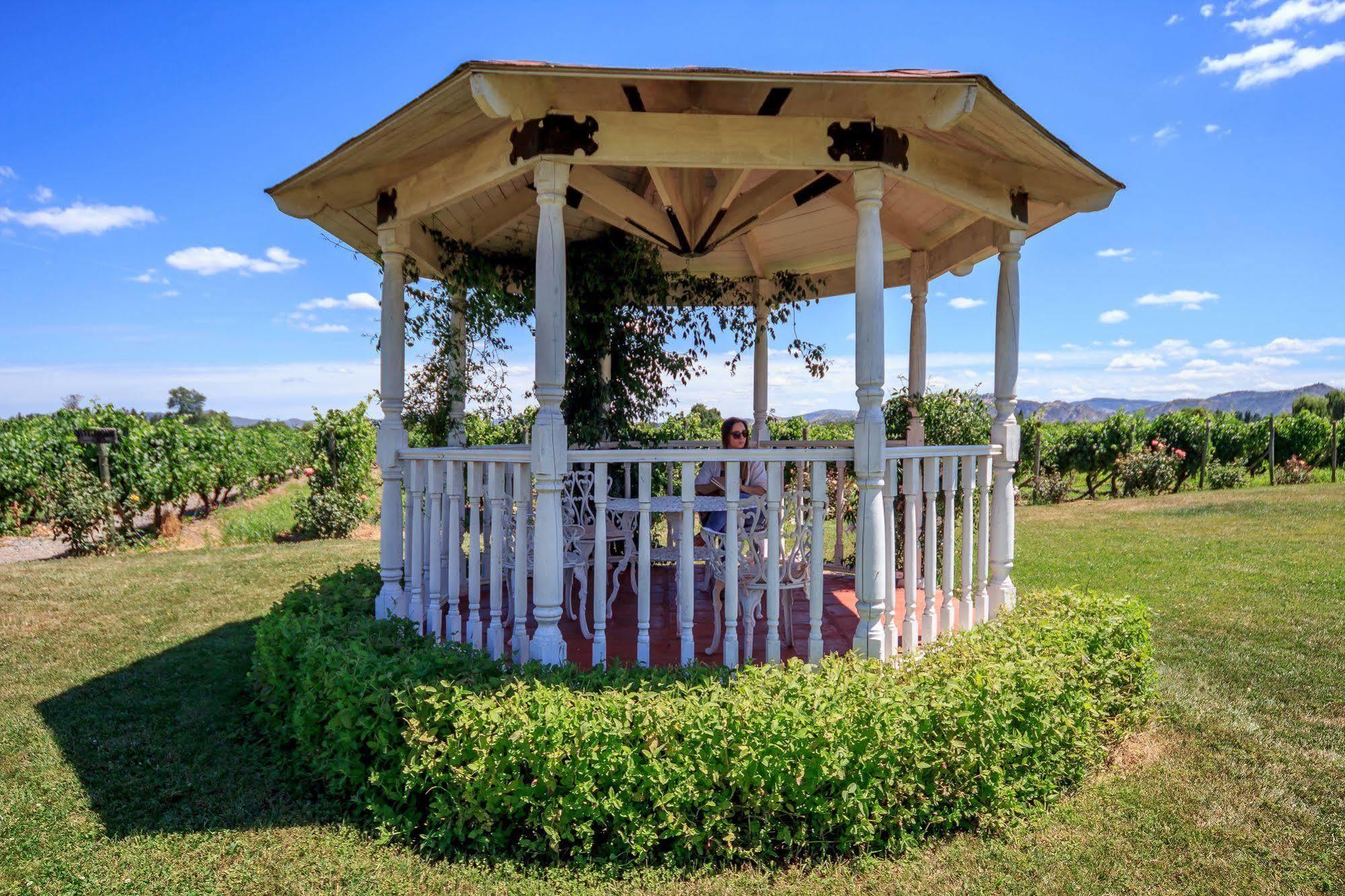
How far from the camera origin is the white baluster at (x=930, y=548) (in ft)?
14.0

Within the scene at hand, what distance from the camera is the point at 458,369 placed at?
242 inches

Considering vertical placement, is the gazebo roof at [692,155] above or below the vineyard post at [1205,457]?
above

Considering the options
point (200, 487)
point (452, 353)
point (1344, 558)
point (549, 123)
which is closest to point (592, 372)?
point (452, 353)

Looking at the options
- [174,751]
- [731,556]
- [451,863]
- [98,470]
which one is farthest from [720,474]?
[98,470]

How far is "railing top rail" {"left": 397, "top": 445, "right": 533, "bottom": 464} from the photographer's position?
151 inches

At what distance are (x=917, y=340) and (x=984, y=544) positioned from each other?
7.77 feet

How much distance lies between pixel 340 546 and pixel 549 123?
29.0ft

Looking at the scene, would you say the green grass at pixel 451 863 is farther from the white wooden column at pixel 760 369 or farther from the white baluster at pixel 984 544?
the white wooden column at pixel 760 369

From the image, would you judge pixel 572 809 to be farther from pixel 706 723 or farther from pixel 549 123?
pixel 549 123

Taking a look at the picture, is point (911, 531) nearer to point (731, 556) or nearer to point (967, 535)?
point (967, 535)

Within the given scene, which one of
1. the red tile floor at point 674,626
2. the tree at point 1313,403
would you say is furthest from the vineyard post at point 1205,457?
the tree at point 1313,403

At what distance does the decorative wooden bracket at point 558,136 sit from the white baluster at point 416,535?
6.61 ft

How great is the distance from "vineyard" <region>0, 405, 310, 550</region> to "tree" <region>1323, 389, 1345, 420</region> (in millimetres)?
60096

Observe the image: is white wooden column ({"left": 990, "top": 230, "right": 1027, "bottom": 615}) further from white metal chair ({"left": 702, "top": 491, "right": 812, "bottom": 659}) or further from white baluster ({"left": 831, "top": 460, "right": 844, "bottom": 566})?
white metal chair ({"left": 702, "top": 491, "right": 812, "bottom": 659})
